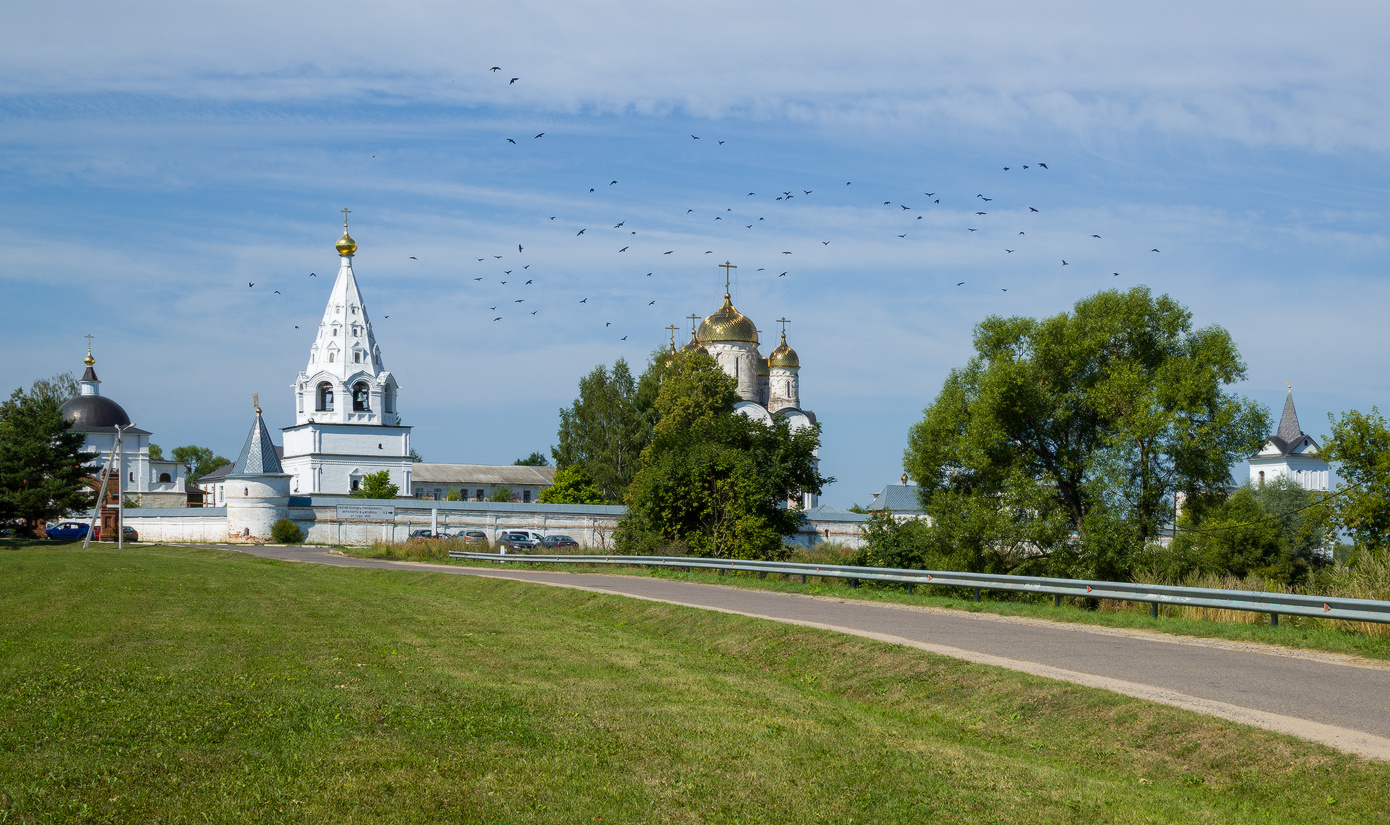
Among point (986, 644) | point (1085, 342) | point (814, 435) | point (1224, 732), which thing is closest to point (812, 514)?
point (814, 435)

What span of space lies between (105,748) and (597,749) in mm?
3429

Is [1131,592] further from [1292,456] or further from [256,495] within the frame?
[1292,456]

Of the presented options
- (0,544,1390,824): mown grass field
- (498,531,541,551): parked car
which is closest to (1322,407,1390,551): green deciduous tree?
(0,544,1390,824): mown grass field

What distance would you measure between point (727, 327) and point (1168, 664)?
270 feet

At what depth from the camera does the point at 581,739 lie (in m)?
9.04

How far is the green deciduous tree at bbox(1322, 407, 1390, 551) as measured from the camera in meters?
26.1

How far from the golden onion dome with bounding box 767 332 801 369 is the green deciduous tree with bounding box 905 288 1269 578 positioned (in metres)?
Result: 59.8

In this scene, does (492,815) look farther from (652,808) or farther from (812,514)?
(812,514)

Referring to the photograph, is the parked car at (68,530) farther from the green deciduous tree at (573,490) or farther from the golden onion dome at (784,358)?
the golden onion dome at (784,358)

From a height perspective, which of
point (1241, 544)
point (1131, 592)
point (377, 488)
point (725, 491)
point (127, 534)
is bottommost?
point (127, 534)

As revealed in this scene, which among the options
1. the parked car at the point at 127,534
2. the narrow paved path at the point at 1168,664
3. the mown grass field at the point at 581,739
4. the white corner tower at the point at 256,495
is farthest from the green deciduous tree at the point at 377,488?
the mown grass field at the point at 581,739

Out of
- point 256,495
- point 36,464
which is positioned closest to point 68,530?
point 36,464

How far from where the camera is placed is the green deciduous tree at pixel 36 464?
2211 inches

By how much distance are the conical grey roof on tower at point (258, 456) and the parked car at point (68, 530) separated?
991cm
